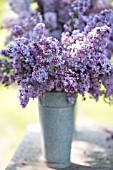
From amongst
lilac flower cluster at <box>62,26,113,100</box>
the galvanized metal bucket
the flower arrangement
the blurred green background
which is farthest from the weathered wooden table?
lilac flower cluster at <box>62,26,113,100</box>

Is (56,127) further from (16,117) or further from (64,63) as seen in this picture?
(16,117)

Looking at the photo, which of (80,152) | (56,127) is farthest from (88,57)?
(80,152)

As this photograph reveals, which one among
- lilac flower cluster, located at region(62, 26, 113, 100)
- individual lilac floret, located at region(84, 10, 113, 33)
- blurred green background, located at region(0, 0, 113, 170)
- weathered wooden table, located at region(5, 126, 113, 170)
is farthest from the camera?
blurred green background, located at region(0, 0, 113, 170)

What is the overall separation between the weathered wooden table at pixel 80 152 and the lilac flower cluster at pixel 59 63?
742mm

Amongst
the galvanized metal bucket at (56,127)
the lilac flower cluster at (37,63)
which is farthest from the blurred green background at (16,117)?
the lilac flower cluster at (37,63)

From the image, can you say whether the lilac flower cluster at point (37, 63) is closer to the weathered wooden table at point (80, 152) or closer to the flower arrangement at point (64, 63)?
the flower arrangement at point (64, 63)

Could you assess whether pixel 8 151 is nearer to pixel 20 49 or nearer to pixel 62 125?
pixel 62 125

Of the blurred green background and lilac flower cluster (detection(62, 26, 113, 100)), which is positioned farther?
the blurred green background

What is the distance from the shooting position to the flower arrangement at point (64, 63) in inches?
131

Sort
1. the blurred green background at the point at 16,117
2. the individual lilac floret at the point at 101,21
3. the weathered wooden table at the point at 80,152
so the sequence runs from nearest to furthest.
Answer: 1. the individual lilac floret at the point at 101,21
2. the weathered wooden table at the point at 80,152
3. the blurred green background at the point at 16,117

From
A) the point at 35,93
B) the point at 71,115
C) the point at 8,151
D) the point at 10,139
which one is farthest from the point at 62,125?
the point at 10,139

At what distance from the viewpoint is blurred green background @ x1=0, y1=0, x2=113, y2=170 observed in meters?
5.68

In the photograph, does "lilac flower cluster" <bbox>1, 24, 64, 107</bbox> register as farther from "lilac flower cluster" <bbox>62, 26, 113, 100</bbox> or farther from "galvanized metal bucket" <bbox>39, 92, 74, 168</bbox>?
"galvanized metal bucket" <bbox>39, 92, 74, 168</bbox>

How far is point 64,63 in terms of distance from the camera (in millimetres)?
3500
